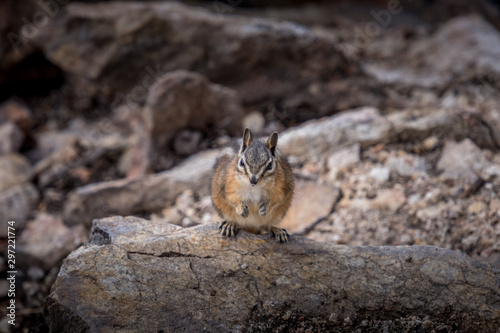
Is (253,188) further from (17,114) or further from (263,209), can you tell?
(17,114)

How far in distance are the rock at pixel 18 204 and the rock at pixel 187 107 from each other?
2.08m

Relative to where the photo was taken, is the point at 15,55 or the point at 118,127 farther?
the point at 15,55

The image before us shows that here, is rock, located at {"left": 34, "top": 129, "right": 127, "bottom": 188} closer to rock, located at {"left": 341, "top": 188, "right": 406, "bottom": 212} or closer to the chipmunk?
the chipmunk

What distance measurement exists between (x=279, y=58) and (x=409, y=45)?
2860 millimetres

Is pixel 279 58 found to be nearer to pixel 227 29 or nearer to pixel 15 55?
pixel 227 29

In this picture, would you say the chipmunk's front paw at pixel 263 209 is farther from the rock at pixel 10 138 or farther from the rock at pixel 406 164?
the rock at pixel 10 138

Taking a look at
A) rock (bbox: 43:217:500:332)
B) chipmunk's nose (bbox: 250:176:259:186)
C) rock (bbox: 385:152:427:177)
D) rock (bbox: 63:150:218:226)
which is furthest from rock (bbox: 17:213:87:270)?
rock (bbox: 385:152:427:177)

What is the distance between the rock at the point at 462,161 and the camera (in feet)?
16.9

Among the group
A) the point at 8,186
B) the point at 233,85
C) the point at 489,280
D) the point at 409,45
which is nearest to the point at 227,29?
the point at 233,85

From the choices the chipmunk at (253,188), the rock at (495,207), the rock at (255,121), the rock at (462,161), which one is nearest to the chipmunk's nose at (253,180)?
the chipmunk at (253,188)

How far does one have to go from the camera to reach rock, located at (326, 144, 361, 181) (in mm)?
5762

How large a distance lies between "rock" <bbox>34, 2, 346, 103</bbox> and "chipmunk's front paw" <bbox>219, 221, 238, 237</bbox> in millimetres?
4785

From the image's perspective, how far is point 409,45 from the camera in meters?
9.28

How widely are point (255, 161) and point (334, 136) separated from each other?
2.87m
